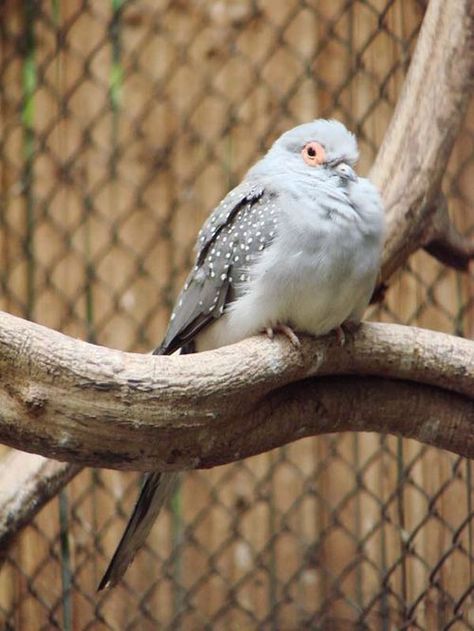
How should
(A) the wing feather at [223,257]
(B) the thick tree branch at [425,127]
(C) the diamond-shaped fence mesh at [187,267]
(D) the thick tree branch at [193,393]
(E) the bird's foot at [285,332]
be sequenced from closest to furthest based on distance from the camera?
(D) the thick tree branch at [193,393] → (E) the bird's foot at [285,332] → (A) the wing feather at [223,257] → (B) the thick tree branch at [425,127] → (C) the diamond-shaped fence mesh at [187,267]

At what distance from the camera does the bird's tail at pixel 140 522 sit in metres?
1.50

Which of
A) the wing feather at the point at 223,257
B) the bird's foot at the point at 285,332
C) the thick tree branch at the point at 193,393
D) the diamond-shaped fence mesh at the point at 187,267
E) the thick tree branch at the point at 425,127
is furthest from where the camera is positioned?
the diamond-shaped fence mesh at the point at 187,267

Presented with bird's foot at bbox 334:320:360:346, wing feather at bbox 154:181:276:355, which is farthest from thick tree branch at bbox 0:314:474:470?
wing feather at bbox 154:181:276:355

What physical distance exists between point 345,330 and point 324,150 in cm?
28

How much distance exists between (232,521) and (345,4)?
1105 millimetres

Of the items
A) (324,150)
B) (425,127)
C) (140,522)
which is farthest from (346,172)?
(140,522)

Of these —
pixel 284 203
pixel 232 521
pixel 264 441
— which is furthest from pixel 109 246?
pixel 264 441

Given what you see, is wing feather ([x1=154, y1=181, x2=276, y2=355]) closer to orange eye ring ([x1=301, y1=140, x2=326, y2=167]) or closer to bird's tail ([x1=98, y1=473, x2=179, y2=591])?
orange eye ring ([x1=301, y1=140, x2=326, y2=167])

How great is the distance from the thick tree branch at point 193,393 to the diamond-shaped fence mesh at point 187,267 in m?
0.64

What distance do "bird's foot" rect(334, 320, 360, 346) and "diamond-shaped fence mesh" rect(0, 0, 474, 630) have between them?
686 mm

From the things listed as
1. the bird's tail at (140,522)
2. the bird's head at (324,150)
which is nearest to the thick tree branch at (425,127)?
the bird's head at (324,150)

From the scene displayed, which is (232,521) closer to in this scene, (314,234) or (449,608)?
(449,608)

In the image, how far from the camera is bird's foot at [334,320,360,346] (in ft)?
4.82

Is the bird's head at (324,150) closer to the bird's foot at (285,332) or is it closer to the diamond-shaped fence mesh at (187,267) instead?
the bird's foot at (285,332)
